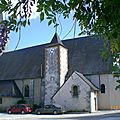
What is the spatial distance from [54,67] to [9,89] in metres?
8.34

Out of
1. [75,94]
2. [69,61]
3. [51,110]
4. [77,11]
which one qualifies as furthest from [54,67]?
[77,11]

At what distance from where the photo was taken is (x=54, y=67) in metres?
43.3

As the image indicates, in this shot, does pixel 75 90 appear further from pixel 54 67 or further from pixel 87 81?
pixel 54 67

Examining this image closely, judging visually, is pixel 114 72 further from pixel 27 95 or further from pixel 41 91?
pixel 27 95

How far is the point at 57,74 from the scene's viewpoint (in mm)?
42500

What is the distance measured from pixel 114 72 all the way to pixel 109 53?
0.45m

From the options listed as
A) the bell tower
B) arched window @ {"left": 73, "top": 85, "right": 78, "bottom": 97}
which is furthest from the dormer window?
the bell tower

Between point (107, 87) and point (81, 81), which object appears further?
point (107, 87)

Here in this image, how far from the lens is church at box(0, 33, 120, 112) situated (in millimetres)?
38500

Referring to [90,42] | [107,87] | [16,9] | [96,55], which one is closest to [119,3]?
[16,9]

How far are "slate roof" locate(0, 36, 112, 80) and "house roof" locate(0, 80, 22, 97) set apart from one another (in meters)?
1.29

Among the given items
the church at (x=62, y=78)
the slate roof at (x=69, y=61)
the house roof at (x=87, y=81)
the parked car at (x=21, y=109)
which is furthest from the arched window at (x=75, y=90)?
the parked car at (x=21, y=109)

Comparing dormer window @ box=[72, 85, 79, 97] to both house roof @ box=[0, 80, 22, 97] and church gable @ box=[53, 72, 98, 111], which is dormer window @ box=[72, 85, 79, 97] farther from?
house roof @ box=[0, 80, 22, 97]

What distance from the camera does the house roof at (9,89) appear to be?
44550 mm
